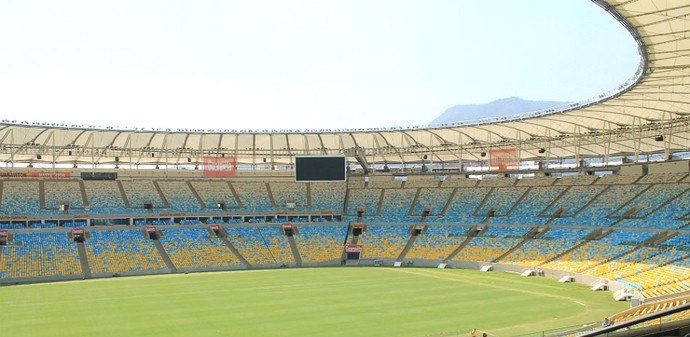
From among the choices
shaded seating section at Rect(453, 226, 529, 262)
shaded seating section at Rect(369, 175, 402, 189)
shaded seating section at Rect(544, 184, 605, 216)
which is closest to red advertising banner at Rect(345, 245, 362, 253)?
shaded seating section at Rect(453, 226, 529, 262)

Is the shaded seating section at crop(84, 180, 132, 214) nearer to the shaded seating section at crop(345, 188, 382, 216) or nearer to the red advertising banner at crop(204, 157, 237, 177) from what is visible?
the red advertising banner at crop(204, 157, 237, 177)

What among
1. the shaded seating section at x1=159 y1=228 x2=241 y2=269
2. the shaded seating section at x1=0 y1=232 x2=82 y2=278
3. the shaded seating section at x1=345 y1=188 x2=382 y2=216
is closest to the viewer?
the shaded seating section at x1=0 y1=232 x2=82 y2=278

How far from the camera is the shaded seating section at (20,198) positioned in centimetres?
5219

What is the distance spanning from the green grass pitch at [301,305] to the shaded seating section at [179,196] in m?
12.8

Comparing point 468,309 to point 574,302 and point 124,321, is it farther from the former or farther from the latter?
point 124,321

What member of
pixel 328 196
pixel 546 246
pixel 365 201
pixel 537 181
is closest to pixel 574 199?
pixel 537 181

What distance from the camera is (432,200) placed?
6303cm

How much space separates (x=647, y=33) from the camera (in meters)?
26.0

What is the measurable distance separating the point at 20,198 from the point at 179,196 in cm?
1388

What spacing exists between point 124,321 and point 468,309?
57.2ft

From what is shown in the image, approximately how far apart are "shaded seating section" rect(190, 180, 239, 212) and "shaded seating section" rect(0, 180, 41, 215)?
44.9 ft

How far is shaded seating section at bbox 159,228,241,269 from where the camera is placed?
171 feet

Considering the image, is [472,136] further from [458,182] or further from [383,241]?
[383,241]

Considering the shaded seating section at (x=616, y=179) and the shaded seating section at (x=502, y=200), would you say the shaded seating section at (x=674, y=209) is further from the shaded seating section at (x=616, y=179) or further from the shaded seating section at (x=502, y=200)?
the shaded seating section at (x=502, y=200)
